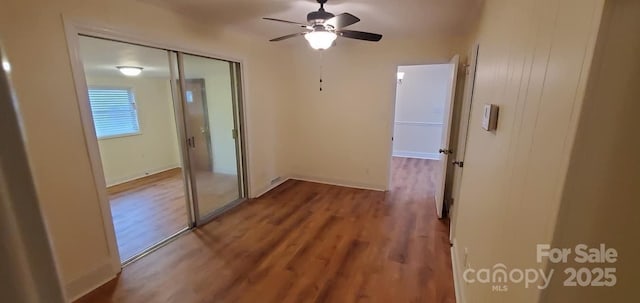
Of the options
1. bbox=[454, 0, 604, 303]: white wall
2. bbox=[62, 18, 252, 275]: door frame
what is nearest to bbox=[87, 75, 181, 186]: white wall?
bbox=[62, 18, 252, 275]: door frame

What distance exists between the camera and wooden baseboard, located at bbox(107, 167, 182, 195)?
4.46 meters

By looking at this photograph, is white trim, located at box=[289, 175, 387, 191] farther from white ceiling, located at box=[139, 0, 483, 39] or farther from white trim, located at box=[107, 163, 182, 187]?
white trim, located at box=[107, 163, 182, 187]

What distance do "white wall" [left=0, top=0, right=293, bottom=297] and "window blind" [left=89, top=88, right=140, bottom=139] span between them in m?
3.41

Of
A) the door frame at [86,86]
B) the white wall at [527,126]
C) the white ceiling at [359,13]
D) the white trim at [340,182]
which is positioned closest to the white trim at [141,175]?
the white trim at [340,182]

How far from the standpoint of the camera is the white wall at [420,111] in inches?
236

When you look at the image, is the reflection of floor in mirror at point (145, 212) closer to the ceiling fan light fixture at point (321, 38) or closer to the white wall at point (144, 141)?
the white wall at point (144, 141)

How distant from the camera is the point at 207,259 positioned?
2.37 m

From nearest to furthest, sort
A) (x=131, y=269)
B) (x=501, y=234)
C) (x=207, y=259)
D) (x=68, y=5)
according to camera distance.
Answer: (x=501, y=234)
(x=68, y=5)
(x=131, y=269)
(x=207, y=259)

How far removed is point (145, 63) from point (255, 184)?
2.45 m

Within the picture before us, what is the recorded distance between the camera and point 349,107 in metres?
4.11

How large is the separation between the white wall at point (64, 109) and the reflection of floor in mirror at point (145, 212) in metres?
0.49

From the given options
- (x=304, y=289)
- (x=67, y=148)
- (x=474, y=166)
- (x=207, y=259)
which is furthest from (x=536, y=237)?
(x=67, y=148)

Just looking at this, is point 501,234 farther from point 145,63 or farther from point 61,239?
point 145,63

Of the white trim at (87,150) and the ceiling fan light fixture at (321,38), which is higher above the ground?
the ceiling fan light fixture at (321,38)
